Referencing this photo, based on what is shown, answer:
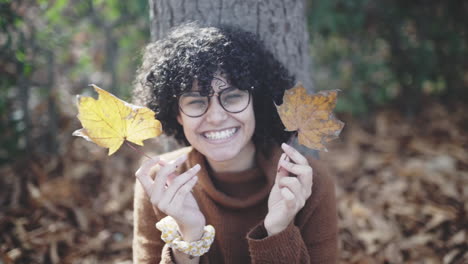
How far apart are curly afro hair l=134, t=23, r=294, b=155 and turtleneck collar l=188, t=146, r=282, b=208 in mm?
113

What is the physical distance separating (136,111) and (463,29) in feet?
13.3

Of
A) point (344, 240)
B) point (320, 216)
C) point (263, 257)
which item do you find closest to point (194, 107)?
point (263, 257)

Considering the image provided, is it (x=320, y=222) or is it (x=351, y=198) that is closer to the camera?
(x=320, y=222)

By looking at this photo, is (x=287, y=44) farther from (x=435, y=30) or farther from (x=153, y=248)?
(x=435, y=30)

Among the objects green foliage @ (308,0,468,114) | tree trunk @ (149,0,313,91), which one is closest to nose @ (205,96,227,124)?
tree trunk @ (149,0,313,91)

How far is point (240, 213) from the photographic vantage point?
1883mm

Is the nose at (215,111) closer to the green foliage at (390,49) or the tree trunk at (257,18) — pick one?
the tree trunk at (257,18)

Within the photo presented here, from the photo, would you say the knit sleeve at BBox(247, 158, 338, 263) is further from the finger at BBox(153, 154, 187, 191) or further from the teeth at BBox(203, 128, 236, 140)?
the finger at BBox(153, 154, 187, 191)

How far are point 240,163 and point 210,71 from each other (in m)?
0.61

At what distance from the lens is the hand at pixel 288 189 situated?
1476mm

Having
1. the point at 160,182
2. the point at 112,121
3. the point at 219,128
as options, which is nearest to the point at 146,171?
the point at 160,182

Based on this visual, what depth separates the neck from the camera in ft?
6.34

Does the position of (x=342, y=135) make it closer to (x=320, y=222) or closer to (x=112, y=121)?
(x=320, y=222)

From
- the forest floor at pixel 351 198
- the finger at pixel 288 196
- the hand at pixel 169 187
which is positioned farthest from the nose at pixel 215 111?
the forest floor at pixel 351 198
